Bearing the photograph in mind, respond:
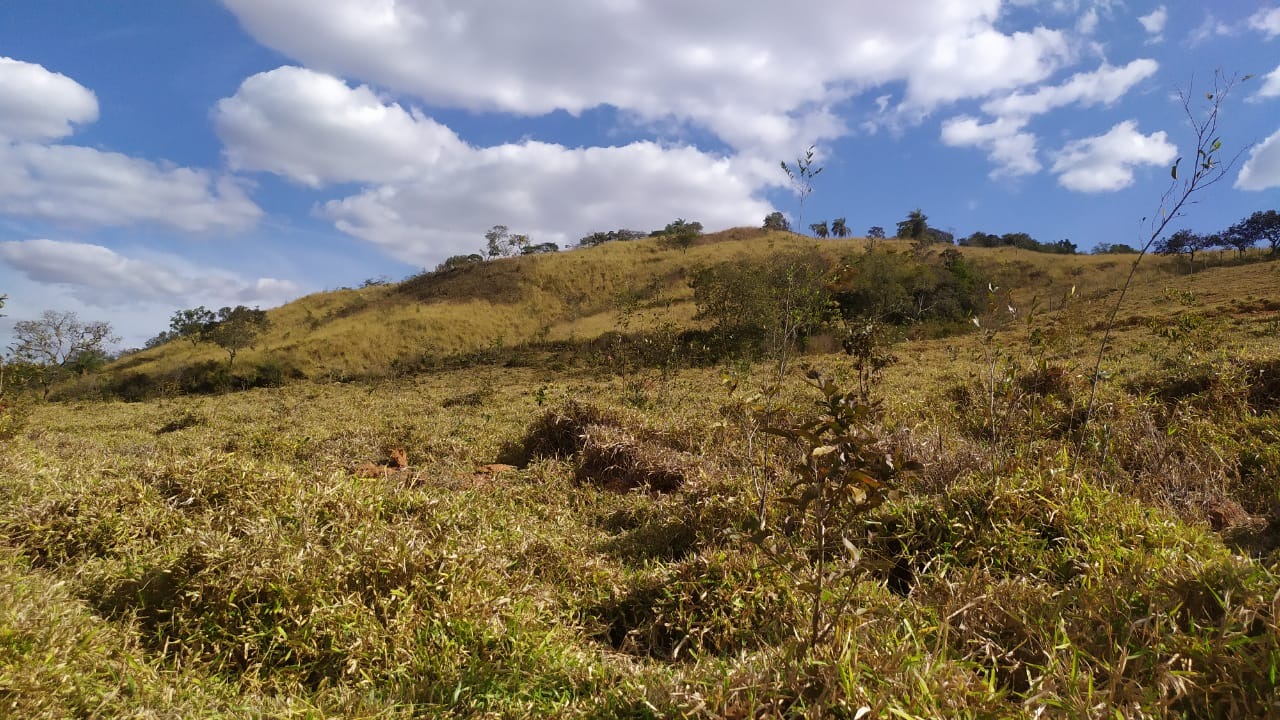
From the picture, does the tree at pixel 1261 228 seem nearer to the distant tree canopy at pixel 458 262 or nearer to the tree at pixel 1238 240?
the tree at pixel 1238 240

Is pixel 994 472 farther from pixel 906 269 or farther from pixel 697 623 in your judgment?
pixel 906 269

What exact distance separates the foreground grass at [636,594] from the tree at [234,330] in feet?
114

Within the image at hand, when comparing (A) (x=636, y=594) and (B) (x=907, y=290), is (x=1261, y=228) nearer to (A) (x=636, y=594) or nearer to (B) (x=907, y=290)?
(B) (x=907, y=290)

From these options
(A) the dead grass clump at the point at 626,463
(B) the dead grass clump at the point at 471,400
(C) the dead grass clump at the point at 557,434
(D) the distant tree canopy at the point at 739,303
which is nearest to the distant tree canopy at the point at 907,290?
(D) the distant tree canopy at the point at 739,303

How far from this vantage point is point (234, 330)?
35469mm

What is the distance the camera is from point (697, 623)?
328 centimetres

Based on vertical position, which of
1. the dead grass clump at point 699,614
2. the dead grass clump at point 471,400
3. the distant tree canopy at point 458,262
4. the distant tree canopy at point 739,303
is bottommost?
the dead grass clump at point 699,614

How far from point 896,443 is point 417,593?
4192 mm

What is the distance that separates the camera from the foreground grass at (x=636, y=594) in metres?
2.29

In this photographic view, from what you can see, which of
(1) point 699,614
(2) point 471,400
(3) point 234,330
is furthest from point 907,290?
A: (3) point 234,330

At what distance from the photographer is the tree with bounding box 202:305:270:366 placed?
35.4 metres

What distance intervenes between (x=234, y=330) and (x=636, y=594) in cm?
3931

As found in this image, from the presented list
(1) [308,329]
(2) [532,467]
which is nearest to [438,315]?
(1) [308,329]

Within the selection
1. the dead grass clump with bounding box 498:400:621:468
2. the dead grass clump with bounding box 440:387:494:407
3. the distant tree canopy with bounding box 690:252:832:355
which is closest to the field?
the dead grass clump with bounding box 498:400:621:468
